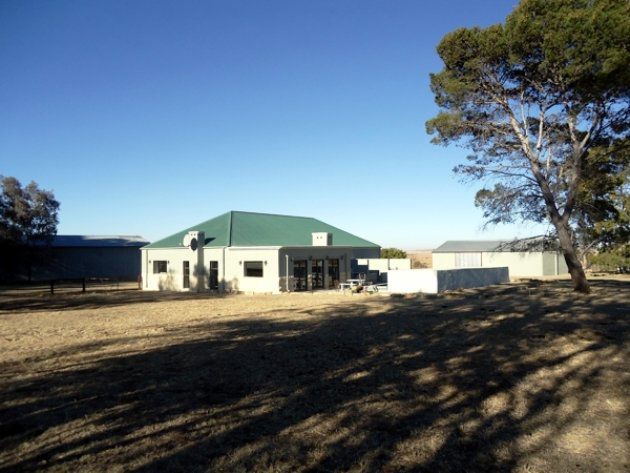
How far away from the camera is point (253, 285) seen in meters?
30.8

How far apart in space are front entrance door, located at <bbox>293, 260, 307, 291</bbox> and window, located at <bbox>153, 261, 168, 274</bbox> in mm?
10040

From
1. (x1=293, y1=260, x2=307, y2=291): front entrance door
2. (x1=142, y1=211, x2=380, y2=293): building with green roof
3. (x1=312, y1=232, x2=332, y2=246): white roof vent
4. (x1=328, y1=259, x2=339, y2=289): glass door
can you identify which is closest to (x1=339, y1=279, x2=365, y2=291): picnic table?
(x1=328, y1=259, x2=339, y2=289): glass door

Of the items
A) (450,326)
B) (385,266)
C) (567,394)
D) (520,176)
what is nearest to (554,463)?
(567,394)

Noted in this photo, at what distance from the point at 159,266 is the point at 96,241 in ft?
80.6

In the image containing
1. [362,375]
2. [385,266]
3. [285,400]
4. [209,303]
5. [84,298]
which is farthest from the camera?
[385,266]

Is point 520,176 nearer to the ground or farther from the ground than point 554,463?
farther from the ground

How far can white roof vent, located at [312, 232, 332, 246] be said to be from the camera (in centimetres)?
3341

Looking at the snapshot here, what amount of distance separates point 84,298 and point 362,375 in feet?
79.0

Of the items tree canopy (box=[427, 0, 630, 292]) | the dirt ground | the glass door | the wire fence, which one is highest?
tree canopy (box=[427, 0, 630, 292])

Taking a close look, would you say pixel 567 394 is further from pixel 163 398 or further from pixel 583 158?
pixel 583 158

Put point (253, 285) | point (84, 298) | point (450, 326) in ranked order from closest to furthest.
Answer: point (450, 326)
point (84, 298)
point (253, 285)

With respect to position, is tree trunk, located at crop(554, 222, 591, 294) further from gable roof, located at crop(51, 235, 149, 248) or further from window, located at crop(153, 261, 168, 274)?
gable roof, located at crop(51, 235, 149, 248)

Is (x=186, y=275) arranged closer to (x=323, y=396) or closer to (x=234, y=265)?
(x=234, y=265)

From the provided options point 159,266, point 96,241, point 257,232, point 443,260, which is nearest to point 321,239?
point 257,232
